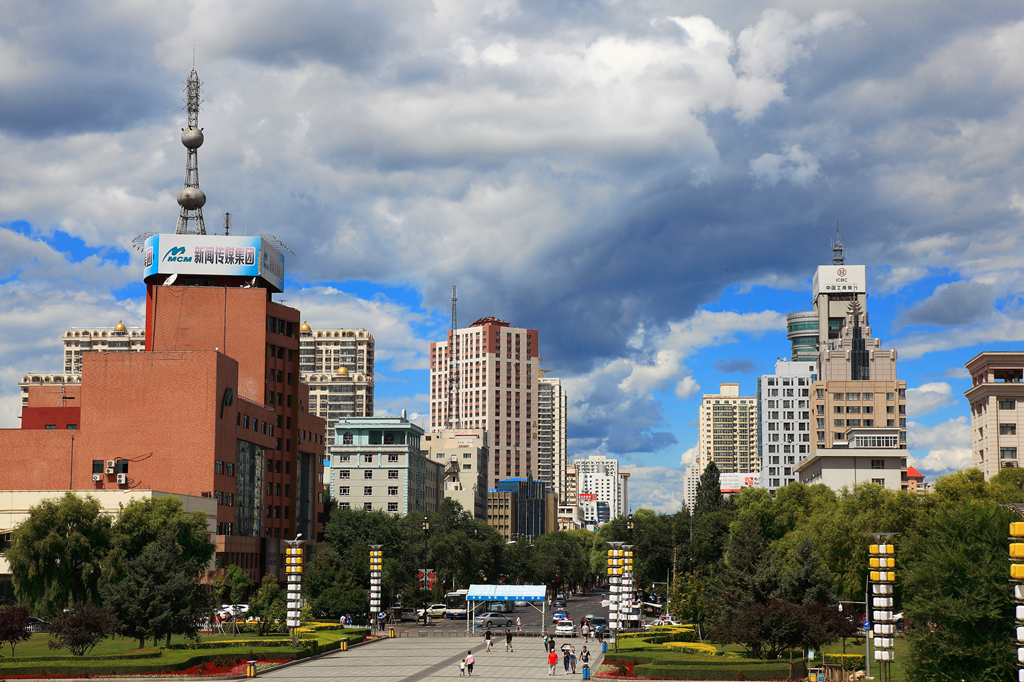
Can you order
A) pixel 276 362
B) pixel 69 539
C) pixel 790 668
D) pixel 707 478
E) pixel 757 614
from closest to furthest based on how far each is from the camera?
pixel 790 668, pixel 757 614, pixel 69 539, pixel 276 362, pixel 707 478

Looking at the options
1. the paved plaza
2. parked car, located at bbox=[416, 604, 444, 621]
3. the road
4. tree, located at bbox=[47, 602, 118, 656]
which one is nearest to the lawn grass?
tree, located at bbox=[47, 602, 118, 656]

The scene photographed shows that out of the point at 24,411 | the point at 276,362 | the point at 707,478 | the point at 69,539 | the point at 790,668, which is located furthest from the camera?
the point at 707,478

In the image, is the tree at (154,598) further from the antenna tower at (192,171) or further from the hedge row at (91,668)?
the antenna tower at (192,171)

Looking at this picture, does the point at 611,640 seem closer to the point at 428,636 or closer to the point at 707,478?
the point at 428,636

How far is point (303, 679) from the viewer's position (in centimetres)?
5644

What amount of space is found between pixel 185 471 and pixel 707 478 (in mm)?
74986

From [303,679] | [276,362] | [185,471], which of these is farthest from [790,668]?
[276,362]

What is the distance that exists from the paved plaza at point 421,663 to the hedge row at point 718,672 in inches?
175

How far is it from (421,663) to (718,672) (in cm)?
1949

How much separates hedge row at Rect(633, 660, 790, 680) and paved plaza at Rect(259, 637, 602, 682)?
175 inches

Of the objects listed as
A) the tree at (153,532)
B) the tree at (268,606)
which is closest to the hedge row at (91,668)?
the tree at (153,532)

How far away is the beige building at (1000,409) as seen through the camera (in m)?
138

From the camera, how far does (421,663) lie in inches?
2606

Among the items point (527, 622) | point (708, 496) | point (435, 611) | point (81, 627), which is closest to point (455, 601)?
point (435, 611)
